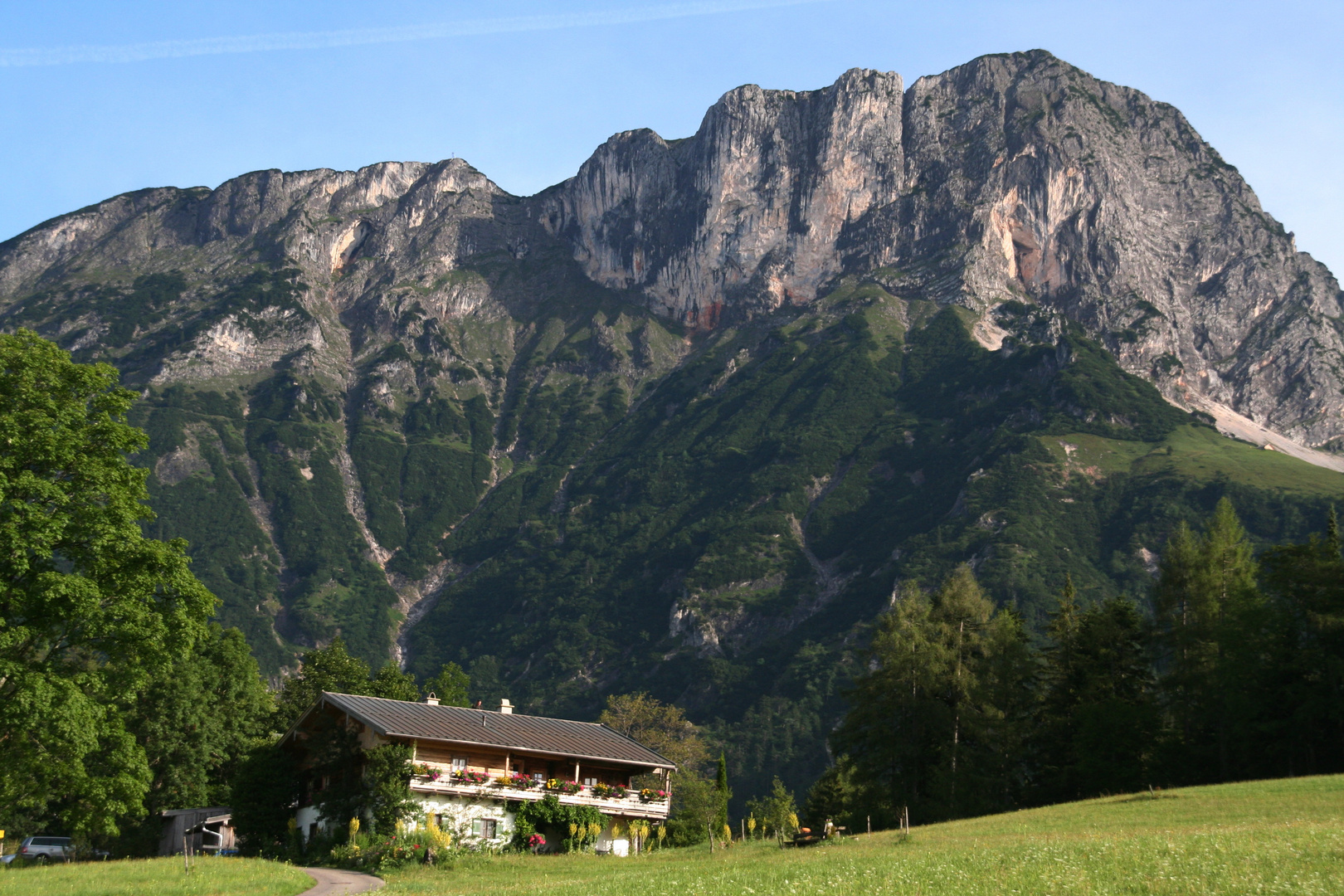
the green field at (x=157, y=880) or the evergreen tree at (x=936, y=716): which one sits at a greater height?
the evergreen tree at (x=936, y=716)

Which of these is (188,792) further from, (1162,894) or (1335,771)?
(1335,771)

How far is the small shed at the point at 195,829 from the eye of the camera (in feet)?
205

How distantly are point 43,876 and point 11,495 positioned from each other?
38.5 feet

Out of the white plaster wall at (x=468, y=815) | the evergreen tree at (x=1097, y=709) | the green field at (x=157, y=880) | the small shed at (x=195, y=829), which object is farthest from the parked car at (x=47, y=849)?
the evergreen tree at (x=1097, y=709)

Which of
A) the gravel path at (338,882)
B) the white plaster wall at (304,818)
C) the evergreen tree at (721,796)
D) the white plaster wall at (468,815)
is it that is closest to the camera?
the gravel path at (338,882)

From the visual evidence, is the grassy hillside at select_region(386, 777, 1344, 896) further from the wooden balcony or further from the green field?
the wooden balcony

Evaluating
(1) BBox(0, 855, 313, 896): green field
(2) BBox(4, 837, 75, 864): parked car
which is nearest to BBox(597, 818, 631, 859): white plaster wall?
(1) BBox(0, 855, 313, 896): green field

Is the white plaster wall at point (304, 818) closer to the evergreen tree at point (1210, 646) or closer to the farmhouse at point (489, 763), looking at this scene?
the farmhouse at point (489, 763)

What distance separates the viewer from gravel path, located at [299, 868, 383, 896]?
3359cm

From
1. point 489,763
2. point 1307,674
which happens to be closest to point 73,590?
point 489,763

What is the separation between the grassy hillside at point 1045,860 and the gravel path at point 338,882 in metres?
1.04

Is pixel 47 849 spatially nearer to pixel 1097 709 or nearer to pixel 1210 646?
pixel 1097 709

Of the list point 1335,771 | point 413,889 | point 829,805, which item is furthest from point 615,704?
point 413,889

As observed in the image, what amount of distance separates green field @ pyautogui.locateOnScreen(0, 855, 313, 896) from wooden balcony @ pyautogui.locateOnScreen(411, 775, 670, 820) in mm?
11335
